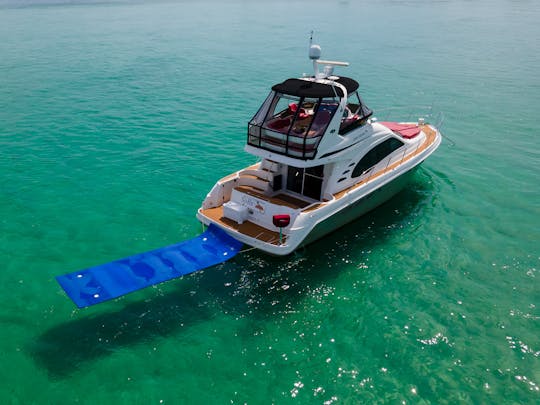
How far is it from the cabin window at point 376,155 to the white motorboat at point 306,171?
35 mm

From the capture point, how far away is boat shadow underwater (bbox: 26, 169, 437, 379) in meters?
9.38

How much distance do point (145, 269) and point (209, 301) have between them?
1861mm

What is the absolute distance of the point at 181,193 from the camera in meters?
16.4

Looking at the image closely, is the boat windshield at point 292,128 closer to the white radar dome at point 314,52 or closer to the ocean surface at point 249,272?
the white radar dome at point 314,52

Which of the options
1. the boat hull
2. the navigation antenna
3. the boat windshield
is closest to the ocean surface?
the boat hull

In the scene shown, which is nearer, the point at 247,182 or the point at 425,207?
the point at 247,182

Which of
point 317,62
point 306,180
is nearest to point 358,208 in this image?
point 306,180

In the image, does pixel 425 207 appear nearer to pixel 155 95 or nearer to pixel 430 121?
pixel 430 121

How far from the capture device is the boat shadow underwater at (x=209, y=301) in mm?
9383

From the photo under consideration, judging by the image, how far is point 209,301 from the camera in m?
10.8

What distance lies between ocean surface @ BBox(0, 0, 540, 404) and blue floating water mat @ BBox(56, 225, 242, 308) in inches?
33.4

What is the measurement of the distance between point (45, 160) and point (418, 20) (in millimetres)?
69954

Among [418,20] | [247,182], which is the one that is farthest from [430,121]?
[418,20]

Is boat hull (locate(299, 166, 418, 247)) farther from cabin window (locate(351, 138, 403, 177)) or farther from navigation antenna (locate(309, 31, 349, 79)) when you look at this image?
navigation antenna (locate(309, 31, 349, 79))
